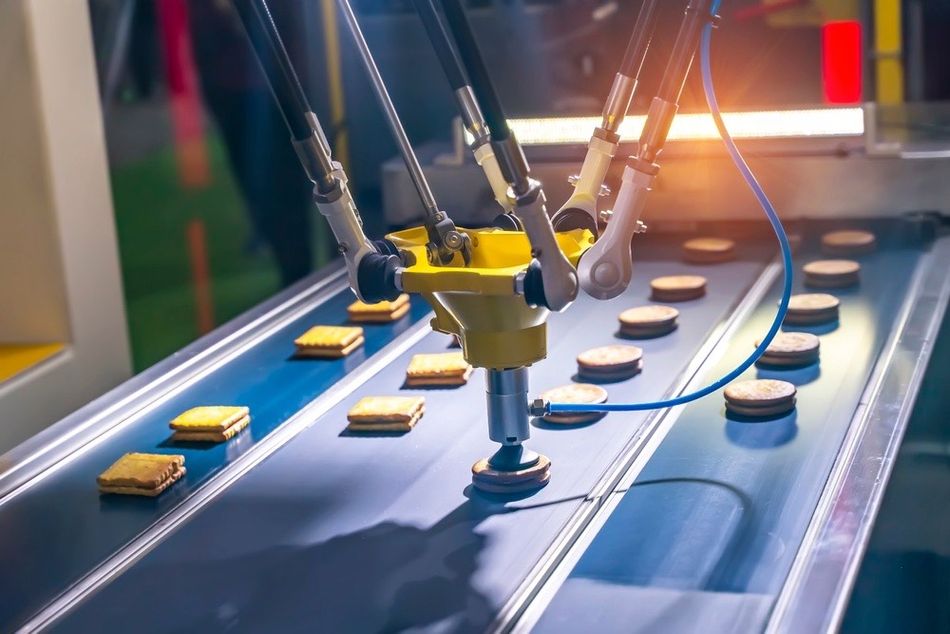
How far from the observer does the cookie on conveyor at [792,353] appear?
66.2 inches

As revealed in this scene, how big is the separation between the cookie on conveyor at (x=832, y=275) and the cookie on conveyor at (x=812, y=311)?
5.4 inches

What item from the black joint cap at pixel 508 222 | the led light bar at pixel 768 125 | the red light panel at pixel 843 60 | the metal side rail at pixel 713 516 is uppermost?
the red light panel at pixel 843 60

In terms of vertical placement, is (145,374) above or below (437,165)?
below

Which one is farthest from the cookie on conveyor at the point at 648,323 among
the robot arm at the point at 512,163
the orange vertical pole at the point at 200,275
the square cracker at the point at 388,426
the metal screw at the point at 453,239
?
the orange vertical pole at the point at 200,275

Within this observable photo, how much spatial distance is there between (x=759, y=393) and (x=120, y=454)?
2.57 feet

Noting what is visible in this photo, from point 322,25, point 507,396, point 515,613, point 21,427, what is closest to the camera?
point 515,613

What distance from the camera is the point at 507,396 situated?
1.39m

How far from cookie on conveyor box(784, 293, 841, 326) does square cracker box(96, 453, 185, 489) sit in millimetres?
888

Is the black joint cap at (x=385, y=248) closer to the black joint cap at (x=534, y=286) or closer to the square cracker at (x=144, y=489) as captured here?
the black joint cap at (x=534, y=286)

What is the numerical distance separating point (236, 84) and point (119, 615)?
3.13 metres

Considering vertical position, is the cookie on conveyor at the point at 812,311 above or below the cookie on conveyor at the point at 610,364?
above

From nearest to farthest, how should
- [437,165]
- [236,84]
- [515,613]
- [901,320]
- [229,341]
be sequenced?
1. [515,613]
2. [901,320]
3. [229,341]
4. [437,165]
5. [236,84]

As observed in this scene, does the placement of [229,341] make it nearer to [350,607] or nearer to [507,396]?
[507,396]

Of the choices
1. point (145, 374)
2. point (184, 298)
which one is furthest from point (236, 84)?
point (145, 374)
